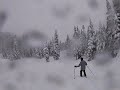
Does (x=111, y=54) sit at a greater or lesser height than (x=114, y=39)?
lesser

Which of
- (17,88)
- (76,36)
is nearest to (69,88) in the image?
(17,88)

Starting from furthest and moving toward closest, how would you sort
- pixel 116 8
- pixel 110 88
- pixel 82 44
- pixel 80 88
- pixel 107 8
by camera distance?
pixel 82 44
pixel 107 8
pixel 116 8
pixel 80 88
pixel 110 88

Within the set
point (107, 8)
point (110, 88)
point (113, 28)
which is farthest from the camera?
point (107, 8)

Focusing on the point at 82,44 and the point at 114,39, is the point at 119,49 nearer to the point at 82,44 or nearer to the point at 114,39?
the point at 114,39

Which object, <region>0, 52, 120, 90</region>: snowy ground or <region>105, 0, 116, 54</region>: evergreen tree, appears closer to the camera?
<region>0, 52, 120, 90</region>: snowy ground

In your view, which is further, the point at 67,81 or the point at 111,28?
the point at 111,28

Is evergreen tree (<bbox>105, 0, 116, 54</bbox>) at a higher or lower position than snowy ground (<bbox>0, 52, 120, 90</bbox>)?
higher

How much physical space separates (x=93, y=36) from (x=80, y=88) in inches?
1910

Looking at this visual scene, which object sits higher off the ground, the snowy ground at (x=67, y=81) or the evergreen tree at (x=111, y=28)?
the evergreen tree at (x=111, y=28)

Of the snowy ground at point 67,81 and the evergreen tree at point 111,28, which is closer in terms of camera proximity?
the snowy ground at point 67,81

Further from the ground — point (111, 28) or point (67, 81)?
point (111, 28)

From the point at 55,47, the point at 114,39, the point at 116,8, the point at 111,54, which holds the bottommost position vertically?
the point at 55,47

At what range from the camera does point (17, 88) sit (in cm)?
1417

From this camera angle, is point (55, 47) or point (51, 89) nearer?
point (51, 89)
